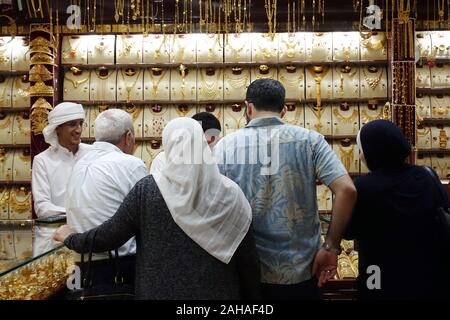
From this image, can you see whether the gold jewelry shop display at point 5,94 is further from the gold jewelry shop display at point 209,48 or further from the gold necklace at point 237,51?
the gold necklace at point 237,51

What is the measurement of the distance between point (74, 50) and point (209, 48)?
47.0 inches

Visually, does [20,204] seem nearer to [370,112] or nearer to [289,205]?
[370,112]

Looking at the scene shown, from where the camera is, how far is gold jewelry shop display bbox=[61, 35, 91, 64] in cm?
481

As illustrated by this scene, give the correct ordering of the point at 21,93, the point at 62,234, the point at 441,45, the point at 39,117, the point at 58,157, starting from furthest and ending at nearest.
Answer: the point at 21,93 → the point at 441,45 → the point at 39,117 → the point at 58,157 → the point at 62,234

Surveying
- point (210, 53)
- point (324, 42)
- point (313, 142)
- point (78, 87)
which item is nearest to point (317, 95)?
point (324, 42)

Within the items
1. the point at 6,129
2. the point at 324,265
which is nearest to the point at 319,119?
the point at 6,129

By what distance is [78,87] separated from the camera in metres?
4.86

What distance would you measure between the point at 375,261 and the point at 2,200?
154 inches

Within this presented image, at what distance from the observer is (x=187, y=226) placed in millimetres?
1605

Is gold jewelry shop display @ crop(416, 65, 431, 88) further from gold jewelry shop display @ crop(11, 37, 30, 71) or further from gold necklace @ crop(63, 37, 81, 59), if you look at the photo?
gold jewelry shop display @ crop(11, 37, 30, 71)

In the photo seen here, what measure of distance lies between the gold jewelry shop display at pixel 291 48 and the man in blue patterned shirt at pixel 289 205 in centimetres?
294

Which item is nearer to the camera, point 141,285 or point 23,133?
point 141,285

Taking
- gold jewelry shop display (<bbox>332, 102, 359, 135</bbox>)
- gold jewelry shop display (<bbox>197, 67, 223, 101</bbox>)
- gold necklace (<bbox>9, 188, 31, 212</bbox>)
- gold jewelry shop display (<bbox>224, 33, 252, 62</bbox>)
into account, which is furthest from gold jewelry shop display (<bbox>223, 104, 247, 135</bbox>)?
gold necklace (<bbox>9, 188, 31, 212</bbox>)

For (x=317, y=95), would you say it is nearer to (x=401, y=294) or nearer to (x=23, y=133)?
(x=23, y=133)
